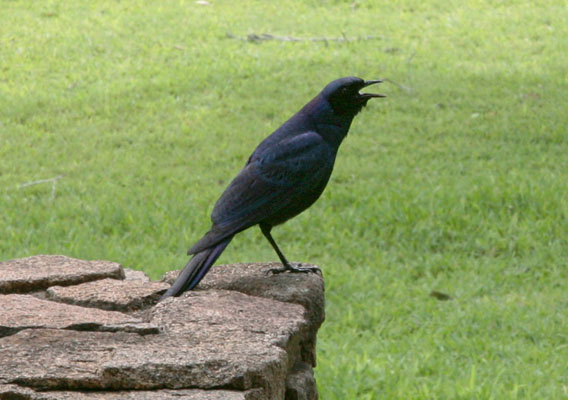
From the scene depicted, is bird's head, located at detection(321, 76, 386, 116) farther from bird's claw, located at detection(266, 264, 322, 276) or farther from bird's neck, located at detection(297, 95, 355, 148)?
bird's claw, located at detection(266, 264, 322, 276)

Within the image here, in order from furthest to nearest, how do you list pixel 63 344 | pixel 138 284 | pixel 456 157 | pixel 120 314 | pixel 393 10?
pixel 393 10 < pixel 456 157 < pixel 138 284 < pixel 120 314 < pixel 63 344

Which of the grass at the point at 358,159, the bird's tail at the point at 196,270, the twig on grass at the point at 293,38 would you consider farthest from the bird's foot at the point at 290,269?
the twig on grass at the point at 293,38

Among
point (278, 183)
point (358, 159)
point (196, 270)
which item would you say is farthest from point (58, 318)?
point (358, 159)

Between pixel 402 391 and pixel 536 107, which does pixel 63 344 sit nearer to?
pixel 402 391

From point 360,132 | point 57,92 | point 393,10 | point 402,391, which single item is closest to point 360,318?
point 402,391

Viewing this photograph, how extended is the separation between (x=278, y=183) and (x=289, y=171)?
62mm

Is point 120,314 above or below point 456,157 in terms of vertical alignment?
above

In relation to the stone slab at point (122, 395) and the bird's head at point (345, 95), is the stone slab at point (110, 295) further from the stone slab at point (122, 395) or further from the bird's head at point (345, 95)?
the bird's head at point (345, 95)

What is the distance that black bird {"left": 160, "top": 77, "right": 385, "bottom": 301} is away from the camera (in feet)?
11.7

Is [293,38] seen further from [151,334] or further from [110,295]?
[151,334]

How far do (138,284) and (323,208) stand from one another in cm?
336

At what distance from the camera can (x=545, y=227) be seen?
6.48m

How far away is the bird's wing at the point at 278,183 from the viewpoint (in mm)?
3582

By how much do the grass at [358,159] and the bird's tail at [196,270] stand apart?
132 centimetres
